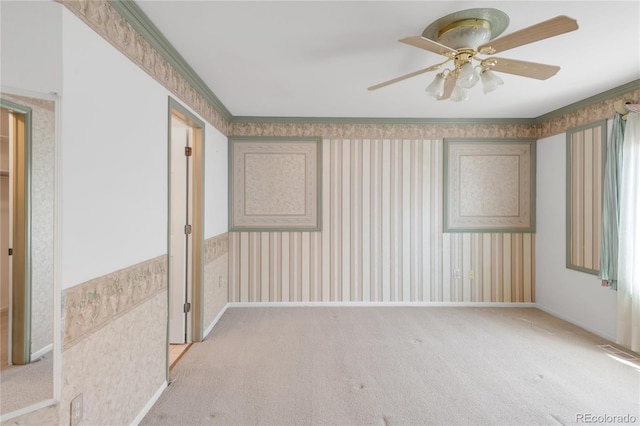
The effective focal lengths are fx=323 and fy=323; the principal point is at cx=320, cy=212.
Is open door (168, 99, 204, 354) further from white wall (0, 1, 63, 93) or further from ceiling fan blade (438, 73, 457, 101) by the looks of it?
ceiling fan blade (438, 73, 457, 101)

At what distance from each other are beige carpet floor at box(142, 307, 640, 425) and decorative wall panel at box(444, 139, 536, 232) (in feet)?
4.32

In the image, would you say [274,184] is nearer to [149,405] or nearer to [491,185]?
[149,405]

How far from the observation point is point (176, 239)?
3266 mm

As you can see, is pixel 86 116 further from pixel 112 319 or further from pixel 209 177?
pixel 209 177

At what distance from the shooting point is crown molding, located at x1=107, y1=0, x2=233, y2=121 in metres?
1.85

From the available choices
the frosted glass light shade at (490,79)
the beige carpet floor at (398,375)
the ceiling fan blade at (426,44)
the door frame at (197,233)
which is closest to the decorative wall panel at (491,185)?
the beige carpet floor at (398,375)

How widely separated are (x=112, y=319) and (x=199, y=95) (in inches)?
89.3

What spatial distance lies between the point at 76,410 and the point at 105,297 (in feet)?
1.71

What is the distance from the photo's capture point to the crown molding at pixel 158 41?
185 cm

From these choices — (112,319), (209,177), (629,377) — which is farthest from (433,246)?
(112,319)

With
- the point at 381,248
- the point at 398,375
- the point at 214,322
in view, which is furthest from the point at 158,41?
the point at 381,248

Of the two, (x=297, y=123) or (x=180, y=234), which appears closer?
(x=180, y=234)

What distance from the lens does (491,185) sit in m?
4.53
